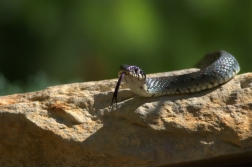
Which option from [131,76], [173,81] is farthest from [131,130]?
[173,81]

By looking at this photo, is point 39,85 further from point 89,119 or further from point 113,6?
point 89,119

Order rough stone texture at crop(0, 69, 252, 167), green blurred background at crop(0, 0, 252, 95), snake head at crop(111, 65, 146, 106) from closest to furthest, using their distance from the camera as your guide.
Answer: rough stone texture at crop(0, 69, 252, 167) → snake head at crop(111, 65, 146, 106) → green blurred background at crop(0, 0, 252, 95)

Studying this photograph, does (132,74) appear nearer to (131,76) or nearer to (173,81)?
(131,76)

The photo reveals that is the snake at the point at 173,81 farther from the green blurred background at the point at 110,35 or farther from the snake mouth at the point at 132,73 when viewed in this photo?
the green blurred background at the point at 110,35

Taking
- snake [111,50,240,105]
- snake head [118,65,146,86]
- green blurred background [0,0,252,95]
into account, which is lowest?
green blurred background [0,0,252,95]

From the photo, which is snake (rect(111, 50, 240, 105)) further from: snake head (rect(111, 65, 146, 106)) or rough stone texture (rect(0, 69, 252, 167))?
rough stone texture (rect(0, 69, 252, 167))

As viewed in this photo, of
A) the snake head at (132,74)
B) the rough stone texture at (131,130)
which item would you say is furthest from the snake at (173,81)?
the rough stone texture at (131,130)

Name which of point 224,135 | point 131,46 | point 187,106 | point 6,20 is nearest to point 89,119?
point 187,106

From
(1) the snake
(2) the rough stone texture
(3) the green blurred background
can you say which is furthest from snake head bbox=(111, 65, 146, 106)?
(3) the green blurred background

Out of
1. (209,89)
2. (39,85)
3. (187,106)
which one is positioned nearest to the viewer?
(187,106)
